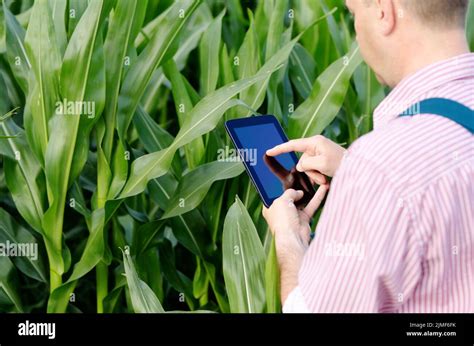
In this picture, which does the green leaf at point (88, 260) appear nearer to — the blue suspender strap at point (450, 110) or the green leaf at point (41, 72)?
the green leaf at point (41, 72)

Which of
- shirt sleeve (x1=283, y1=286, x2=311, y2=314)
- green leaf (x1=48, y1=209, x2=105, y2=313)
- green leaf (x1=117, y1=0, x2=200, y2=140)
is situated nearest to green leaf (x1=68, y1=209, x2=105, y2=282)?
green leaf (x1=48, y1=209, x2=105, y2=313)

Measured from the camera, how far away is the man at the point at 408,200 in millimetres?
772

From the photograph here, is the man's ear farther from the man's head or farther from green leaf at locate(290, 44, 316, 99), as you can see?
green leaf at locate(290, 44, 316, 99)

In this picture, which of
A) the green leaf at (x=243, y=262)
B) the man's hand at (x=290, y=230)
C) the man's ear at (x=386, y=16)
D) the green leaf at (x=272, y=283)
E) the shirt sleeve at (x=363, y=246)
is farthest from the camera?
the green leaf at (x=243, y=262)

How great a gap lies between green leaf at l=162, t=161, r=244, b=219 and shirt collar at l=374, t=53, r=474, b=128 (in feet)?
1.49

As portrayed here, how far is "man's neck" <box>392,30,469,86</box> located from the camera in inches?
34.1

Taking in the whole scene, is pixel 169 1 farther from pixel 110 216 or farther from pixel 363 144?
pixel 363 144

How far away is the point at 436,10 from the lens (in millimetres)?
862

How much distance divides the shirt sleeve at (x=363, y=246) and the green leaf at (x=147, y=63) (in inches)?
21.9

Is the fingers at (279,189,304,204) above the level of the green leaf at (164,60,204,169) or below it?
below

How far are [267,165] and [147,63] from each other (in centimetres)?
27

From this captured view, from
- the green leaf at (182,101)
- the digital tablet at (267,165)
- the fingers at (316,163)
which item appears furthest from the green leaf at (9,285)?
the fingers at (316,163)

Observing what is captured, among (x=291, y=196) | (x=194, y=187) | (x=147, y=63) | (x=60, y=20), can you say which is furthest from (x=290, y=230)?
(x=60, y=20)

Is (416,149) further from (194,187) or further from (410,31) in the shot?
(194,187)
